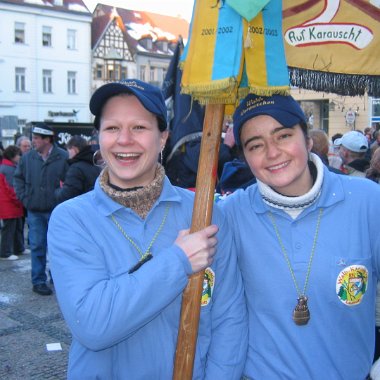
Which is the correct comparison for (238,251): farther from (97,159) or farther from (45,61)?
(45,61)

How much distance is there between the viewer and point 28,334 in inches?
211

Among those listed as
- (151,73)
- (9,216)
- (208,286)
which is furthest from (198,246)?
(151,73)

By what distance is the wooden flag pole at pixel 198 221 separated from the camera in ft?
6.07

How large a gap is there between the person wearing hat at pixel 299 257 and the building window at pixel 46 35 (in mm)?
39921

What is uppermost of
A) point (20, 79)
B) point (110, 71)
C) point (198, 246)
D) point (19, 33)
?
point (19, 33)

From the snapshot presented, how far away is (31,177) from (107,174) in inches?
201

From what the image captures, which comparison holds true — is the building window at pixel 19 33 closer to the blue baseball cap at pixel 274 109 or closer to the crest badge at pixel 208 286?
the blue baseball cap at pixel 274 109

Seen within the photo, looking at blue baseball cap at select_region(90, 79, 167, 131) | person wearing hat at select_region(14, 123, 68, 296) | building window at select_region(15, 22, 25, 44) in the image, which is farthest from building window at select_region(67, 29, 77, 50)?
blue baseball cap at select_region(90, 79, 167, 131)

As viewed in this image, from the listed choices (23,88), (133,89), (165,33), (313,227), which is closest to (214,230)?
(313,227)

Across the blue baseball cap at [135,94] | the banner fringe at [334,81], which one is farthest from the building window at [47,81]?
the blue baseball cap at [135,94]

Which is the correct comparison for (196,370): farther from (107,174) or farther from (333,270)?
(107,174)

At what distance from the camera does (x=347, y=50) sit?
246cm

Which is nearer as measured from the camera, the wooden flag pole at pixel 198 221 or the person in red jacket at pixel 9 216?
the wooden flag pole at pixel 198 221

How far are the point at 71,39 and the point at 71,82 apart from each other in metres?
3.50
